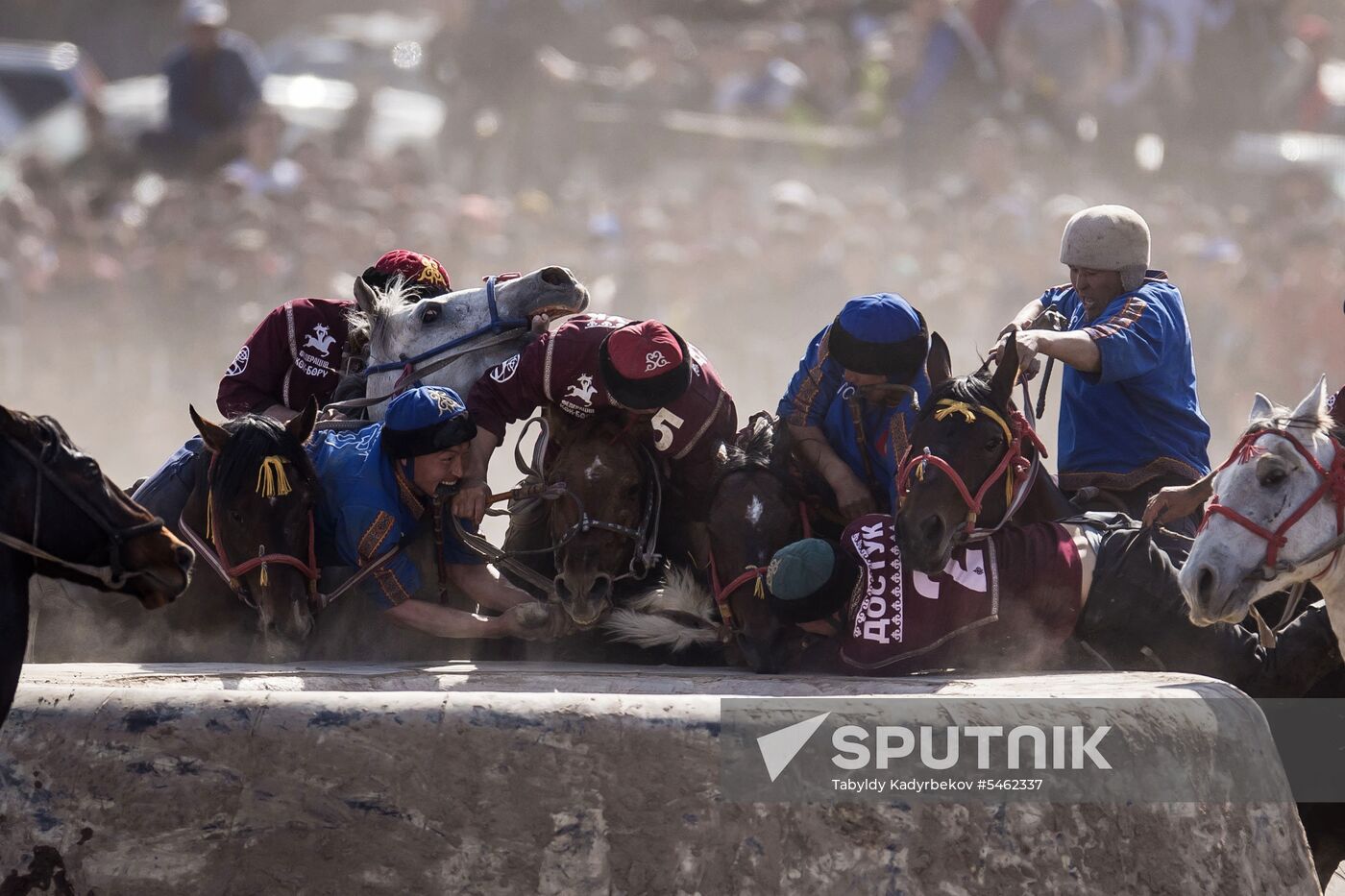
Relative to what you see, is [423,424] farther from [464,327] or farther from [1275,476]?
[1275,476]

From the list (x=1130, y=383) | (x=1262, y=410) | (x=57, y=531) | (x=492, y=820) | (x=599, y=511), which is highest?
(x=1130, y=383)

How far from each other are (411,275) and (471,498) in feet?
4.12

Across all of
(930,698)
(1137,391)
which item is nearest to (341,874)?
(930,698)

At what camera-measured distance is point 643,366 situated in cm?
532

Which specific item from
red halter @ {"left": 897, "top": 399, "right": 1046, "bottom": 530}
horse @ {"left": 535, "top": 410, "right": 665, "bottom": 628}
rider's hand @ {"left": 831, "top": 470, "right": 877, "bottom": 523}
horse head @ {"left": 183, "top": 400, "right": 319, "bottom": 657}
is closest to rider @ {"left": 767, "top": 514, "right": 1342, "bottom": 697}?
red halter @ {"left": 897, "top": 399, "right": 1046, "bottom": 530}

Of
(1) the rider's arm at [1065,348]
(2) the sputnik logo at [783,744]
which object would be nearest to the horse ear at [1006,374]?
(1) the rider's arm at [1065,348]

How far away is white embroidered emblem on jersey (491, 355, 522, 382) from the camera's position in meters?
5.62

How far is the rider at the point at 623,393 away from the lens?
5352mm

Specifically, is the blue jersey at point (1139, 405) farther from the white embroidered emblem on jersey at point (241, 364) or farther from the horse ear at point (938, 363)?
the white embroidered emblem on jersey at point (241, 364)

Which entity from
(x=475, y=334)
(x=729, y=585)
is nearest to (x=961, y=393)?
(x=729, y=585)

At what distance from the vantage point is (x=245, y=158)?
14.8 meters

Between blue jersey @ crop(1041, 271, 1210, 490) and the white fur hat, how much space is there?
99 mm

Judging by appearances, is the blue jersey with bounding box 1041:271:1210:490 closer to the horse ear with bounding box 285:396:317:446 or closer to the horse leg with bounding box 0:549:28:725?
the horse ear with bounding box 285:396:317:446

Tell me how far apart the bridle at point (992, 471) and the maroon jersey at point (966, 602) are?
10 cm
